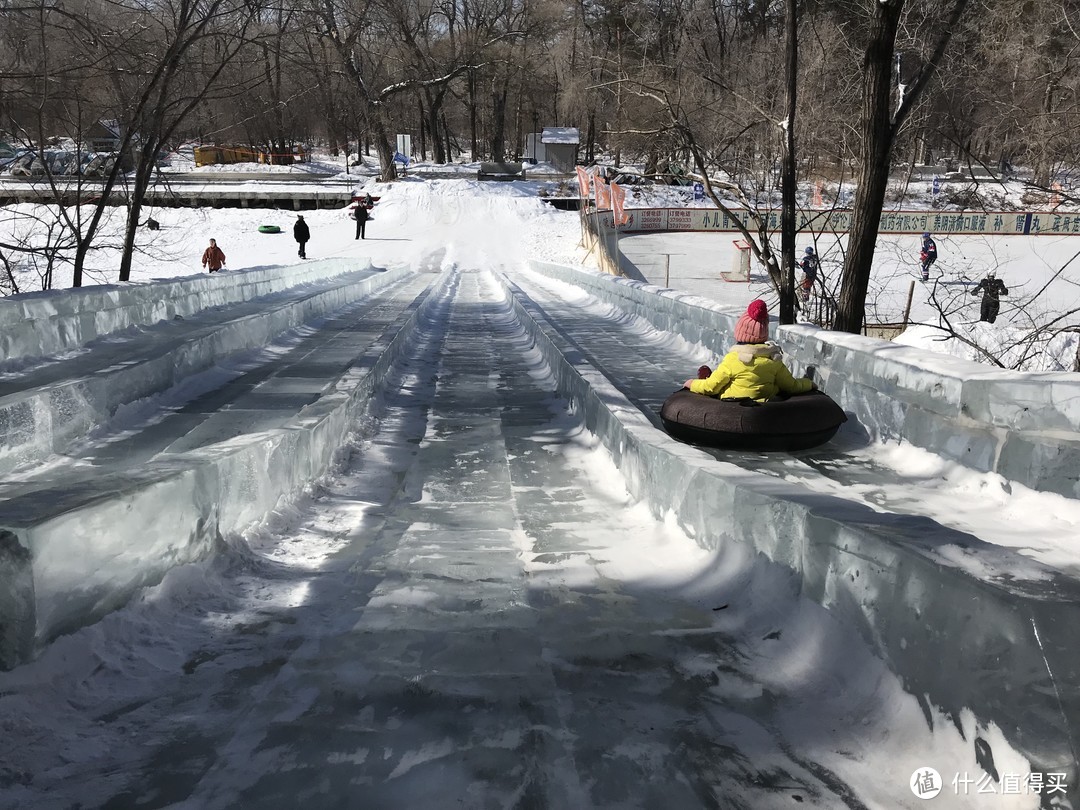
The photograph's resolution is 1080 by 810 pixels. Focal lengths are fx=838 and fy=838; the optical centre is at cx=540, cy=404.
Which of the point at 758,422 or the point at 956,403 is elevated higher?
the point at 956,403

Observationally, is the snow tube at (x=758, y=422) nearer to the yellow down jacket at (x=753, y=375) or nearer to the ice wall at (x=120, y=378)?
the yellow down jacket at (x=753, y=375)

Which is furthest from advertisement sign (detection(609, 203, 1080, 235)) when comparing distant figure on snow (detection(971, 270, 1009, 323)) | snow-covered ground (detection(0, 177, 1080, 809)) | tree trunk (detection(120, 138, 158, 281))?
snow-covered ground (detection(0, 177, 1080, 809))

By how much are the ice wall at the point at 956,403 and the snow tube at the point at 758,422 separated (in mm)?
585

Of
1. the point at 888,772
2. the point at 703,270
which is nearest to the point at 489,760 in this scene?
the point at 888,772

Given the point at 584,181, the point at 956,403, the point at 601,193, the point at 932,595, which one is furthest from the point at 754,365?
the point at 584,181

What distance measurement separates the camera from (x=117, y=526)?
10.2 feet

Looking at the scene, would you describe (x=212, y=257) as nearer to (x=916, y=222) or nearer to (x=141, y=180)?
(x=141, y=180)

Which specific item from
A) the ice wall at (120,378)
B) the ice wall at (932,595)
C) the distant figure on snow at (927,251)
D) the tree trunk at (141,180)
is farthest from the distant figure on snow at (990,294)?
the tree trunk at (141,180)

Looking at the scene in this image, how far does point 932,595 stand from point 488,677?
1.40m

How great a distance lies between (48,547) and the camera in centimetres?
271

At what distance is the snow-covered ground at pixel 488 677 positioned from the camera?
220 cm

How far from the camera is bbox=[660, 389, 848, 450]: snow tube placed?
5773 millimetres

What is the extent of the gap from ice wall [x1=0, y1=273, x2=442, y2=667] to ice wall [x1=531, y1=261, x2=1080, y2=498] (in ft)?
14.0

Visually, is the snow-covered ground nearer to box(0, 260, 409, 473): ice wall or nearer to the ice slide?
the ice slide
